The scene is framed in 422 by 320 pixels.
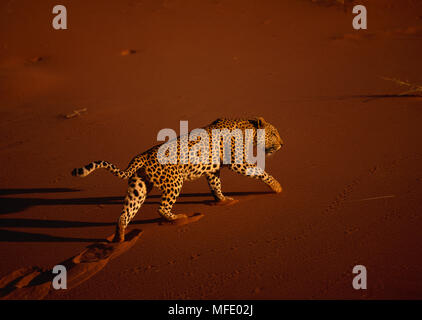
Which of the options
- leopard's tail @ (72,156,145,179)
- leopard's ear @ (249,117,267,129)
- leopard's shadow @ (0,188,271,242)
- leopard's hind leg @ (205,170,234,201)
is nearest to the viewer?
leopard's tail @ (72,156,145,179)

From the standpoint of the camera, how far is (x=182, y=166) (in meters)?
5.61

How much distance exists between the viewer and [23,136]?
372 inches

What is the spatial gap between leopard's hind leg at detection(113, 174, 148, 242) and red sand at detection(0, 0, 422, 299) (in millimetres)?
302


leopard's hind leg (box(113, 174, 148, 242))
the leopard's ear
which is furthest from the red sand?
the leopard's ear

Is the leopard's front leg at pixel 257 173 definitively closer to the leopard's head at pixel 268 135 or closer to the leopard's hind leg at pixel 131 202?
the leopard's head at pixel 268 135

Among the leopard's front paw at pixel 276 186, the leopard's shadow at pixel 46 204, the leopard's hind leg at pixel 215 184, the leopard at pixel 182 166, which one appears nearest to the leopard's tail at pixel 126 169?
the leopard at pixel 182 166

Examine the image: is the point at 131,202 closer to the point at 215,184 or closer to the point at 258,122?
the point at 215,184

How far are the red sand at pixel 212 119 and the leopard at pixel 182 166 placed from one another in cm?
33

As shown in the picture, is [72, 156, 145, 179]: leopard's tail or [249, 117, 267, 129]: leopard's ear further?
[249, 117, 267, 129]: leopard's ear

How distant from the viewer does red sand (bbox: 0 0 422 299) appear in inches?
176

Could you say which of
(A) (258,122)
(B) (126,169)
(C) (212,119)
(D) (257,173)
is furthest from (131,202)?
(C) (212,119)

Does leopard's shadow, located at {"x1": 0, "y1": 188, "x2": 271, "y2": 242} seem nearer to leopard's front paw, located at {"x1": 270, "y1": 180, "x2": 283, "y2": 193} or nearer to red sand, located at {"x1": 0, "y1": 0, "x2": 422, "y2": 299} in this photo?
red sand, located at {"x1": 0, "y1": 0, "x2": 422, "y2": 299}

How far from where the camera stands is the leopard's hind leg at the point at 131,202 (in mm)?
5164

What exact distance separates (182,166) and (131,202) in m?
0.84
